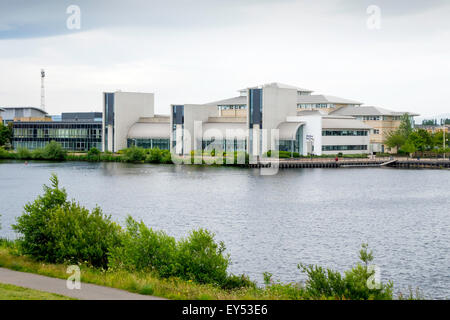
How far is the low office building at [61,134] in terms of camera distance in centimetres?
15288

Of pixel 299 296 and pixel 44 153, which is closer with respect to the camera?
pixel 299 296

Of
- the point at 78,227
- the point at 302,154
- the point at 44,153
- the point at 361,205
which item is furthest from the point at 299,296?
the point at 44,153

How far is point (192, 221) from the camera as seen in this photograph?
2019 inches

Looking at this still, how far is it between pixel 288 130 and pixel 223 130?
598 inches

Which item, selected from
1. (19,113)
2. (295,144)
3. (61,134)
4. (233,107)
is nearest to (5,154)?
(61,134)

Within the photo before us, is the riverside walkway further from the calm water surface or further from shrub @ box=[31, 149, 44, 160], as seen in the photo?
shrub @ box=[31, 149, 44, 160]

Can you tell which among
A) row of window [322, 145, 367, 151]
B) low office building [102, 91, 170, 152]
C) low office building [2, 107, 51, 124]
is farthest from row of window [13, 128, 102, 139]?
row of window [322, 145, 367, 151]

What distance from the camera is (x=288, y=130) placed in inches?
4820

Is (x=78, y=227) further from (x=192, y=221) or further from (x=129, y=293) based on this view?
(x=192, y=221)

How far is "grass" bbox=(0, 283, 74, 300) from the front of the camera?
63.3 ft

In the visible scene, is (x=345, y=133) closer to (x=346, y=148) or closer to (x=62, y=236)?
(x=346, y=148)

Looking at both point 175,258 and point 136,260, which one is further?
point 136,260

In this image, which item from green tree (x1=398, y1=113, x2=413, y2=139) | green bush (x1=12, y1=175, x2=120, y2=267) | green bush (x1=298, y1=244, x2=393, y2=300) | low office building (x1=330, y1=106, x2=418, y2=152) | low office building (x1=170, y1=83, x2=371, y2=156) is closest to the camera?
green bush (x1=298, y1=244, x2=393, y2=300)

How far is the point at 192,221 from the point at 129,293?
98.5 feet
